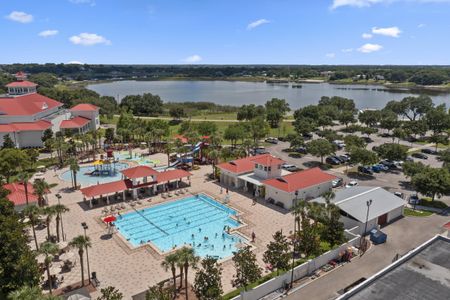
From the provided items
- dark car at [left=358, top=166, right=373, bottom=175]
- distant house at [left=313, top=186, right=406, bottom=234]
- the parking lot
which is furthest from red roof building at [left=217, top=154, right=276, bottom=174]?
dark car at [left=358, top=166, right=373, bottom=175]

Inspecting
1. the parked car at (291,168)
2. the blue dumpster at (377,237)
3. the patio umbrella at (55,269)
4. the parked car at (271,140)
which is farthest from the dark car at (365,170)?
the patio umbrella at (55,269)

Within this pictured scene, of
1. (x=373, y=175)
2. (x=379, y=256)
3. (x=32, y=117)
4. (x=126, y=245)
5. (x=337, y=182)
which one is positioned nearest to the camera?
(x=379, y=256)

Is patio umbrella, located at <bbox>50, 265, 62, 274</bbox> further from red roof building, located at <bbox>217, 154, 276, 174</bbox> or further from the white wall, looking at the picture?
red roof building, located at <bbox>217, 154, 276, 174</bbox>

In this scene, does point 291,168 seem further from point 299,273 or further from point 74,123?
point 74,123

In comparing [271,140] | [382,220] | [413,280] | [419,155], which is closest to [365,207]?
[382,220]

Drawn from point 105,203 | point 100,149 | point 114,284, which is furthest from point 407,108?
point 114,284

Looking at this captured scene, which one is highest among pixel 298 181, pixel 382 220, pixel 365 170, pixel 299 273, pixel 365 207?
pixel 298 181

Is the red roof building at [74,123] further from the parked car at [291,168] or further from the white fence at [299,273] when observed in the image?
the white fence at [299,273]
